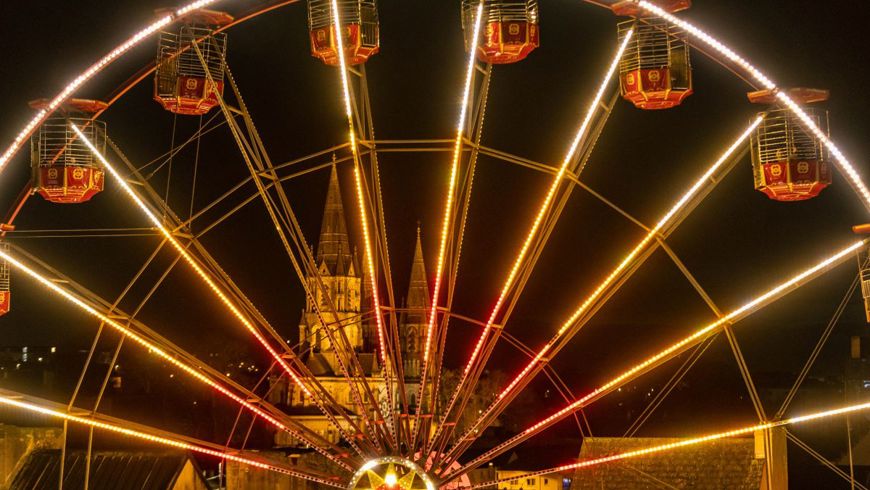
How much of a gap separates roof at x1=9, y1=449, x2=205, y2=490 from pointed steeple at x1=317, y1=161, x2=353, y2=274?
168 feet

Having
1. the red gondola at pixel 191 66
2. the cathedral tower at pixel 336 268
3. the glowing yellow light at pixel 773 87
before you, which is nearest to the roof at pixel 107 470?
the red gondola at pixel 191 66

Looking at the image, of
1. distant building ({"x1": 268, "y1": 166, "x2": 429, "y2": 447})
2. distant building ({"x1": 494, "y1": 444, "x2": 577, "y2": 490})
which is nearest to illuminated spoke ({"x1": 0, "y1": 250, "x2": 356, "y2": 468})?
distant building ({"x1": 494, "y1": 444, "x2": 577, "y2": 490})

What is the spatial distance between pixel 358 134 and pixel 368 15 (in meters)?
1.54

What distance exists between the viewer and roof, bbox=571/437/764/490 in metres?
23.4

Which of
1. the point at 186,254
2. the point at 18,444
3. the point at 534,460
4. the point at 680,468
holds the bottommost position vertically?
the point at 534,460

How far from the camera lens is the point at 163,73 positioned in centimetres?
1634

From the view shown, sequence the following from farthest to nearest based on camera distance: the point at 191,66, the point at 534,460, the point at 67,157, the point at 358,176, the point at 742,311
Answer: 1. the point at 534,460
2. the point at 67,157
3. the point at 191,66
4. the point at 358,176
5. the point at 742,311

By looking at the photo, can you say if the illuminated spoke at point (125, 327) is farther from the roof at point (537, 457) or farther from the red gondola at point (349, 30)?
the roof at point (537, 457)

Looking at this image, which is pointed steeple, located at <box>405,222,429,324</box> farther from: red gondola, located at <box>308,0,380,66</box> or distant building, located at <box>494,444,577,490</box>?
red gondola, located at <box>308,0,380,66</box>

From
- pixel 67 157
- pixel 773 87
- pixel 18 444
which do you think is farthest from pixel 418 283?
pixel 773 87

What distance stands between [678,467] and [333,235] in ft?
203

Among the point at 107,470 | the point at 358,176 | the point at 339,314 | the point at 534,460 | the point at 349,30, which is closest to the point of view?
the point at 358,176

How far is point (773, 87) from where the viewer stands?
44.3 feet

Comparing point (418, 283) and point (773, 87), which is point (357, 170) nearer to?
point (773, 87)
